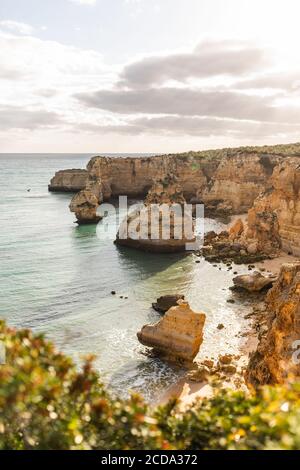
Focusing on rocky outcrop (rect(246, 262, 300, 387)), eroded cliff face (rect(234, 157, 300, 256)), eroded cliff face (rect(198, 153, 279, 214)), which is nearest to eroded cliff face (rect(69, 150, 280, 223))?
eroded cliff face (rect(198, 153, 279, 214))

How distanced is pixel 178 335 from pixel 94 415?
18.4 meters

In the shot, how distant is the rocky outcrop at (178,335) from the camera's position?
25.3 m

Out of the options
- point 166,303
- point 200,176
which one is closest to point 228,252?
point 166,303

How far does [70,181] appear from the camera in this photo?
118 meters

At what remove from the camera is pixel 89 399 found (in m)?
7.88

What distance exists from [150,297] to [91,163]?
66.0 meters

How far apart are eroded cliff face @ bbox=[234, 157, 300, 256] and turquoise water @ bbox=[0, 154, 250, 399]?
23.4 ft

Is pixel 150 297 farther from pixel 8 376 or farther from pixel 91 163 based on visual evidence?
pixel 91 163

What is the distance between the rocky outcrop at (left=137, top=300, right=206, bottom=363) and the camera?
25.3 m

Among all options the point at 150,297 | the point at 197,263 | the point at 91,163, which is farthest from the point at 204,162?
the point at 150,297

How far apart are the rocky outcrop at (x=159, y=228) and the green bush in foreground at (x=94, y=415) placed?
142 ft

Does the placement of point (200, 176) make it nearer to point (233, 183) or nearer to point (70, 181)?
point (233, 183)

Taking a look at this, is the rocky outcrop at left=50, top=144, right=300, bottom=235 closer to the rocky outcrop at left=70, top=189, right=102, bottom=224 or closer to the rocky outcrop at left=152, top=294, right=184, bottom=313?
the rocky outcrop at left=70, top=189, right=102, bottom=224

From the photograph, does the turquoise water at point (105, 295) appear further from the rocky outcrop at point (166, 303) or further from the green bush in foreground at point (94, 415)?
the green bush in foreground at point (94, 415)
